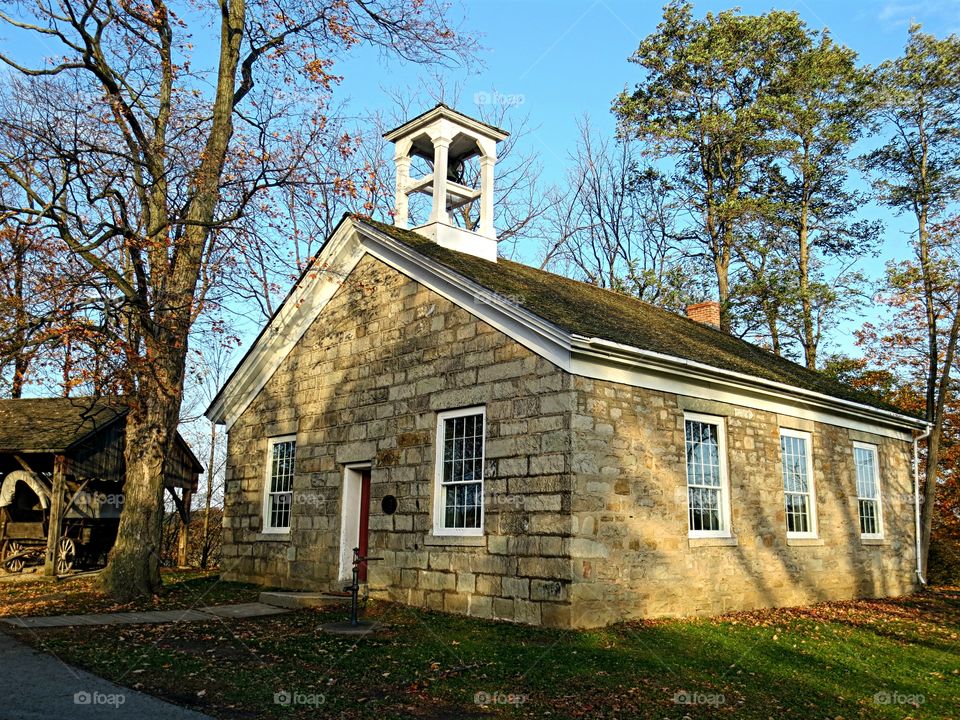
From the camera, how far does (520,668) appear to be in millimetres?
7750

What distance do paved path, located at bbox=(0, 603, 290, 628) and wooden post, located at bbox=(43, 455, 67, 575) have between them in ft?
25.7

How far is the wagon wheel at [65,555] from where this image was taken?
58.7 feet

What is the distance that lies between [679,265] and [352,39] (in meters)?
17.5

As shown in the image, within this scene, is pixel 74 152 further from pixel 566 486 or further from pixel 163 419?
pixel 566 486

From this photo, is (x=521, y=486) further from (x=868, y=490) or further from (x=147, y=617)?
(x=868, y=490)

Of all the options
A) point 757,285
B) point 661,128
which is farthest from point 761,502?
point 661,128

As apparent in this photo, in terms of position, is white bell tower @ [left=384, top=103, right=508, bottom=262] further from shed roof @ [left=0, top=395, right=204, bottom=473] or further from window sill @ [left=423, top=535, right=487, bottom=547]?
shed roof @ [left=0, top=395, right=204, bottom=473]

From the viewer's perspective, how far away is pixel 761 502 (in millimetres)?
12727

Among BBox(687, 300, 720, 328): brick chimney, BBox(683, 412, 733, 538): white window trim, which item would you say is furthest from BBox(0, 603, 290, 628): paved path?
BBox(687, 300, 720, 328): brick chimney

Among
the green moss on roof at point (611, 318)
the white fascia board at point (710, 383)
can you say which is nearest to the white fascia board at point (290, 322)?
the green moss on roof at point (611, 318)

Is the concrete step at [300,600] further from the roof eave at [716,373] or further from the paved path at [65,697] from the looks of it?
the roof eave at [716,373]

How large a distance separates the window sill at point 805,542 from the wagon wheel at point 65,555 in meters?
15.7

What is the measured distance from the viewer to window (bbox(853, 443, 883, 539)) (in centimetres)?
1568

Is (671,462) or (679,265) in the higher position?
(679,265)
